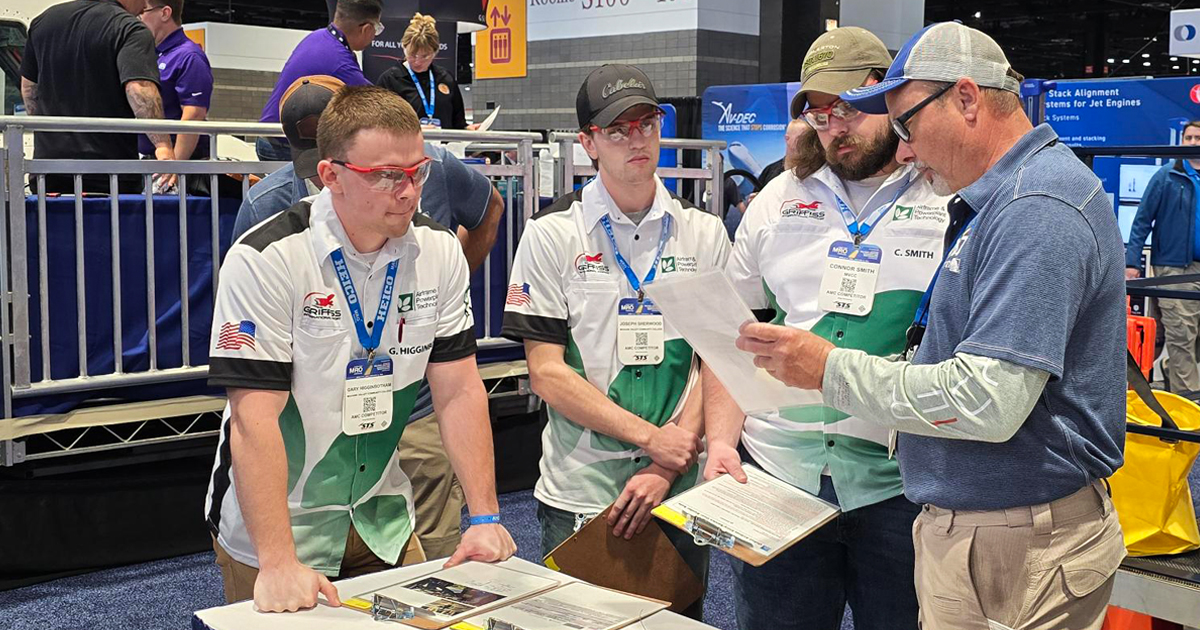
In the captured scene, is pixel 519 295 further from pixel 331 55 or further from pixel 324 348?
pixel 331 55

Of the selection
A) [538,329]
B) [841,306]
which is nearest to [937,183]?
[841,306]

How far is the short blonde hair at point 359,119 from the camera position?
2.05 m

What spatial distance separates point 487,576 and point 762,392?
0.57 m

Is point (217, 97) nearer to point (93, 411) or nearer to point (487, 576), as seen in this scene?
point (93, 411)

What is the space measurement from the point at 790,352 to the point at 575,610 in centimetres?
53

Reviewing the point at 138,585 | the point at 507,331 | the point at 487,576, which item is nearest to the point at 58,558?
the point at 138,585

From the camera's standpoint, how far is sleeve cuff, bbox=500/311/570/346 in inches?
100

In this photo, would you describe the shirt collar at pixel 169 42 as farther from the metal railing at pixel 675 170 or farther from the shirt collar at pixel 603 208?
the shirt collar at pixel 603 208

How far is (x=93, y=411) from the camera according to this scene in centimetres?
429

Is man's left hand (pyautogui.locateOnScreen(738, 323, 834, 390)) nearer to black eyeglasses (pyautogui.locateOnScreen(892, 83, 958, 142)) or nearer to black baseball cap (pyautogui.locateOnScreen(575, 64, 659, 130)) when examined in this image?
black eyeglasses (pyautogui.locateOnScreen(892, 83, 958, 142))

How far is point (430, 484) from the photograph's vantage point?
3551mm

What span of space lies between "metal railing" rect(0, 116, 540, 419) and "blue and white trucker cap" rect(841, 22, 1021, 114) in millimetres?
3138

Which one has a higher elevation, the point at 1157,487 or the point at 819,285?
the point at 819,285

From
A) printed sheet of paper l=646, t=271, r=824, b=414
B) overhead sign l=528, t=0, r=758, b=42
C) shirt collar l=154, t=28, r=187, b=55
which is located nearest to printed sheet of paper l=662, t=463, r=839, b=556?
printed sheet of paper l=646, t=271, r=824, b=414
